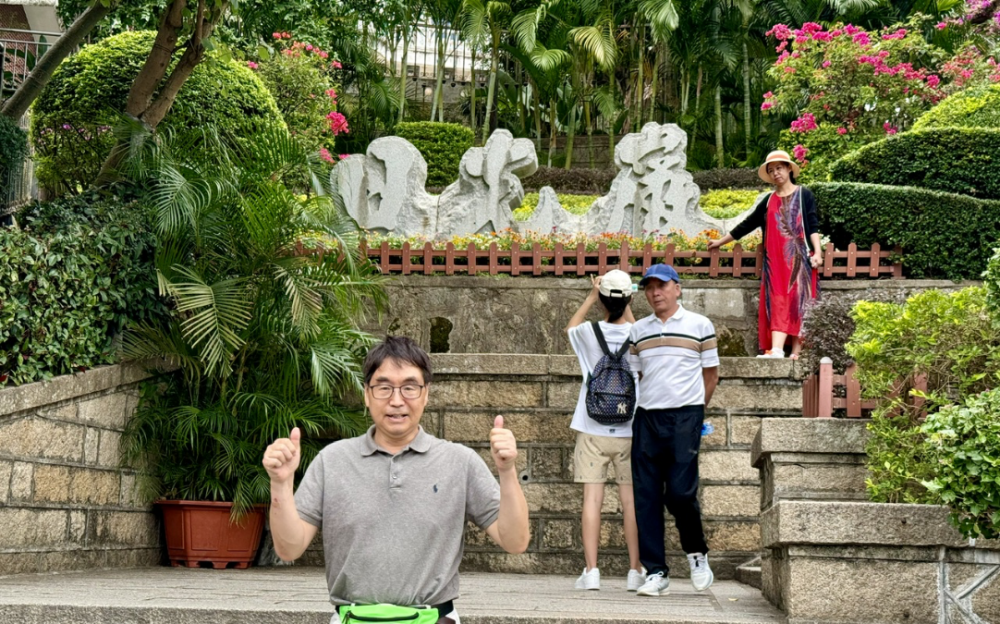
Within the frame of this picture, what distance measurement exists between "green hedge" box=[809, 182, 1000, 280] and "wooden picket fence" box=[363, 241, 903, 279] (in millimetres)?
211

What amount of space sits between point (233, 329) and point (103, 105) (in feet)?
9.96

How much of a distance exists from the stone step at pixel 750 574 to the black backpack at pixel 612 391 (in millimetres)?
1342

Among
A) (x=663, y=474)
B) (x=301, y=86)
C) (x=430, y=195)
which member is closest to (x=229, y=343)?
(x=663, y=474)

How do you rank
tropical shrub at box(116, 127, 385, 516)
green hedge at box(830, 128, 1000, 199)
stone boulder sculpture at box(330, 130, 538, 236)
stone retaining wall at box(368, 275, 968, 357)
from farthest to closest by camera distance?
stone boulder sculpture at box(330, 130, 538, 236)
green hedge at box(830, 128, 1000, 199)
stone retaining wall at box(368, 275, 968, 357)
tropical shrub at box(116, 127, 385, 516)

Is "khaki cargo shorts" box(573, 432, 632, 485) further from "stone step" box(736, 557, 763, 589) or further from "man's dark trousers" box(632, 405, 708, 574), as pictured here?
"stone step" box(736, 557, 763, 589)

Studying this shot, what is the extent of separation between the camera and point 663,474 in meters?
6.44

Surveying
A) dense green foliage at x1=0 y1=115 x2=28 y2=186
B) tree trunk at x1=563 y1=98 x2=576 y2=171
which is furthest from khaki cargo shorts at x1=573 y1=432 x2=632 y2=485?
tree trunk at x1=563 y1=98 x2=576 y2=171

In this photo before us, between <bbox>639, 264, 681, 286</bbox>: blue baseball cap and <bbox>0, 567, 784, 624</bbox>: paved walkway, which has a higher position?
<bbox>639, 264, 681, 286</bbox>: blue baseball cap

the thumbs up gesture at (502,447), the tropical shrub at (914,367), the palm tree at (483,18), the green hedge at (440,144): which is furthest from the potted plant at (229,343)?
the palm tree at (483,18)

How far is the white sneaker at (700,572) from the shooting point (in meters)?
6.43

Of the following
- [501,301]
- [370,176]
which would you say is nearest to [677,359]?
[501,301]

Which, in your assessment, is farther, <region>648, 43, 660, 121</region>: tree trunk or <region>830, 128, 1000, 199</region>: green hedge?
<region>648, 43, 660, 121</region>: tree trunk

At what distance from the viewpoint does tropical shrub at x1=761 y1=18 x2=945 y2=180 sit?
18.5 metres

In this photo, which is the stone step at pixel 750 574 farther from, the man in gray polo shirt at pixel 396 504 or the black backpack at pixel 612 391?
the man in gray polo shirt at pixel 396 504
